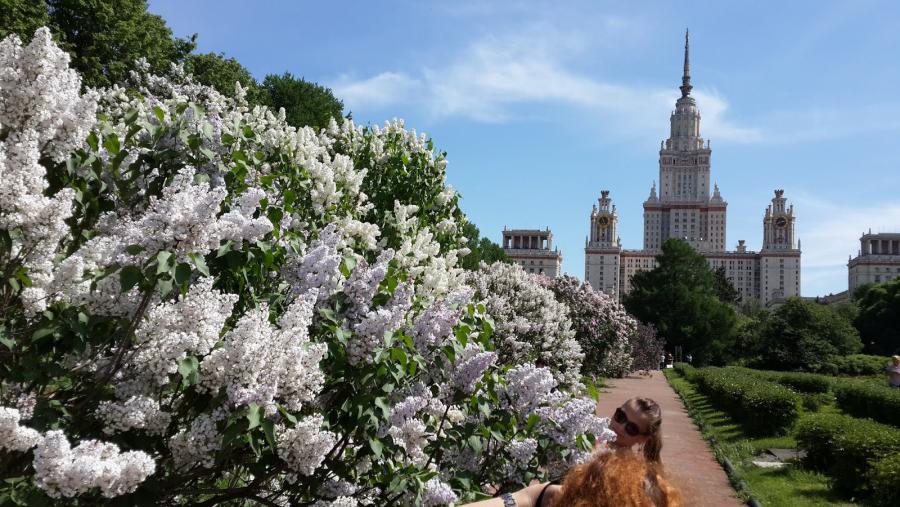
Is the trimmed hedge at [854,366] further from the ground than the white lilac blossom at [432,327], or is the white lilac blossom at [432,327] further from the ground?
the white lilac blossom at [432,327]

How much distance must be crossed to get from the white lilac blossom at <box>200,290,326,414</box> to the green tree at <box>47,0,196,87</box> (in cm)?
2138

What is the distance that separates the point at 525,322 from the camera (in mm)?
13914

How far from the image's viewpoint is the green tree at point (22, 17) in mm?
19359

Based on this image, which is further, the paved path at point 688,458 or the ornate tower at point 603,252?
the ornate tower at point 603,252

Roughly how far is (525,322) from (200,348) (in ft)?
37.5

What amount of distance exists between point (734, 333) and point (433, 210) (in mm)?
56543

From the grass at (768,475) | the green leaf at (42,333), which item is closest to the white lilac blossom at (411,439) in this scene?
the green leaf at (42,333)

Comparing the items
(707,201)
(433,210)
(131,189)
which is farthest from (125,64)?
(707,201)

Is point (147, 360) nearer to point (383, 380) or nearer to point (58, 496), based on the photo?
point (58, 496)

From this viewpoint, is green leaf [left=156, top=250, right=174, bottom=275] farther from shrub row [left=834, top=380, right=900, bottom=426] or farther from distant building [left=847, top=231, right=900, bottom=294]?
distant building [left=847, top=231, right=900, bottom=294]

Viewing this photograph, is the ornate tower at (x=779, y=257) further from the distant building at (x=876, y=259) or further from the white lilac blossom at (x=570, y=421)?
the white lilac blossom at (x=570, y=421)

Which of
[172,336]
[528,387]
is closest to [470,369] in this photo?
[528,387]

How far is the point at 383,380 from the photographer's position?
3.34 meters

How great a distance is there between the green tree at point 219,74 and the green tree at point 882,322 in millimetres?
57305
